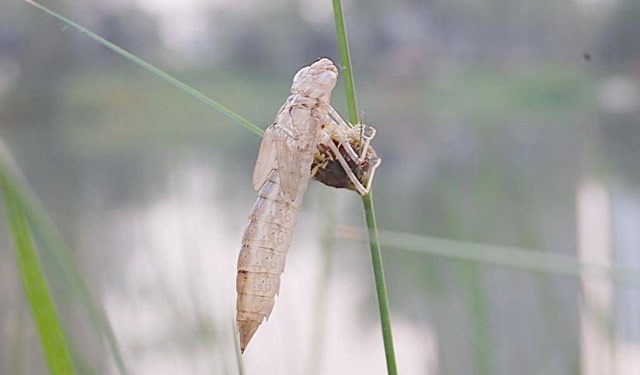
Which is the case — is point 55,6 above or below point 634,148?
above

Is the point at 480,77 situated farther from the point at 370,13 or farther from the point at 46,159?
the point at 46,159

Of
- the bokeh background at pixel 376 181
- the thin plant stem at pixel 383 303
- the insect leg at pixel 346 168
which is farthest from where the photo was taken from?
the bokeh background at pixel 376 181

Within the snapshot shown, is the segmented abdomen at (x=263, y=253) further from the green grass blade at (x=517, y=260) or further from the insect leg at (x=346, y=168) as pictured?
the green grass blade at (x=517, y=260)

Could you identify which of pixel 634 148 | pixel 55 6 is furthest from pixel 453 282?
pixel 55 6

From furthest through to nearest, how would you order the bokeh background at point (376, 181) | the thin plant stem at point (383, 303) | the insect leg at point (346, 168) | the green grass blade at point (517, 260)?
the bokeh background at point (376, 181), the green grass blade at point (517, 260), the insect leg at point (346, 168), the thin plant stem at point (383, 303)

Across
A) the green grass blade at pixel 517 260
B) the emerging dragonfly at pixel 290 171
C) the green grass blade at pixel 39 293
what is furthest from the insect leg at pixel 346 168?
the green grass blade at pixel 39 293

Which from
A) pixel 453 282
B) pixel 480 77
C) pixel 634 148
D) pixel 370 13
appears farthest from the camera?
pixel 480 77
